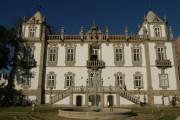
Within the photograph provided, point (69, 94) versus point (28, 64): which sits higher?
point (28, 64)

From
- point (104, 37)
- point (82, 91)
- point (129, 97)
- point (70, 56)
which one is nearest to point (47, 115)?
point (82, 91)

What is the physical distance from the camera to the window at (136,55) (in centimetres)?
4059

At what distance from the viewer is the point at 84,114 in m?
20.4

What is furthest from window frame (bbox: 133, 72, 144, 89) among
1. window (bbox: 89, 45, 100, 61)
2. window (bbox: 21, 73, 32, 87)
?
window (bbox: 21, 73, 32, 87)

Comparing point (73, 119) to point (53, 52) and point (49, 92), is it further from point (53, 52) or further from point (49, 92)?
point (53, 52)

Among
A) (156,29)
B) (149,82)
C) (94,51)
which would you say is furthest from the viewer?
(156,29)

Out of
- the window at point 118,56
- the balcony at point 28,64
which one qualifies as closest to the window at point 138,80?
the window at point 118,56

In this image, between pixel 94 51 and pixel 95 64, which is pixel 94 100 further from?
pixel 94 51

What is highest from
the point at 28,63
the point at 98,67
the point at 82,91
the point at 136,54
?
the point at 136,54

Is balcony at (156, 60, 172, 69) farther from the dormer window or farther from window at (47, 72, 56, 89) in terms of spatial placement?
window at (47, 72, 56, 89)

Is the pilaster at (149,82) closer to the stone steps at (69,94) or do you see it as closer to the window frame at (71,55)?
the stone steps at (69,94)

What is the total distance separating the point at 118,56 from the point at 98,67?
439cm

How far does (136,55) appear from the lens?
135 ft

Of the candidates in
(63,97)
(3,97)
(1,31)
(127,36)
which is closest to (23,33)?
(1,31)
